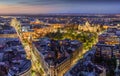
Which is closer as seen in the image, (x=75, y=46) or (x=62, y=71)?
(x=62, y=71)

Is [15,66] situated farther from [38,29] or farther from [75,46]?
[38,29]

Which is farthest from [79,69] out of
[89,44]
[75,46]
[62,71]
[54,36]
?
[54,36]

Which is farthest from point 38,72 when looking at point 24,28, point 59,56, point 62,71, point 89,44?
point 24,28

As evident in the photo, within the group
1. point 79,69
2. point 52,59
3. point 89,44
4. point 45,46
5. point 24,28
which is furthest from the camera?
point 24,28

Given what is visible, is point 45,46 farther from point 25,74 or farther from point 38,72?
point 25,74

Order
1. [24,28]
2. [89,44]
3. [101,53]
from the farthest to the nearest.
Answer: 1. [24,28]
2. [89,44]
3. [101,53]

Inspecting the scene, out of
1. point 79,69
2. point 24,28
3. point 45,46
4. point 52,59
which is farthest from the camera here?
point 24,28

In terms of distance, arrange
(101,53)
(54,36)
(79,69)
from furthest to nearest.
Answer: (54,36), (101,53), (79,69)

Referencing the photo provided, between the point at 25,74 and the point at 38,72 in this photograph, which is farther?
the point at 38,72

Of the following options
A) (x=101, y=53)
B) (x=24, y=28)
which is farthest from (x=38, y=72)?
(x=24, y=28)
